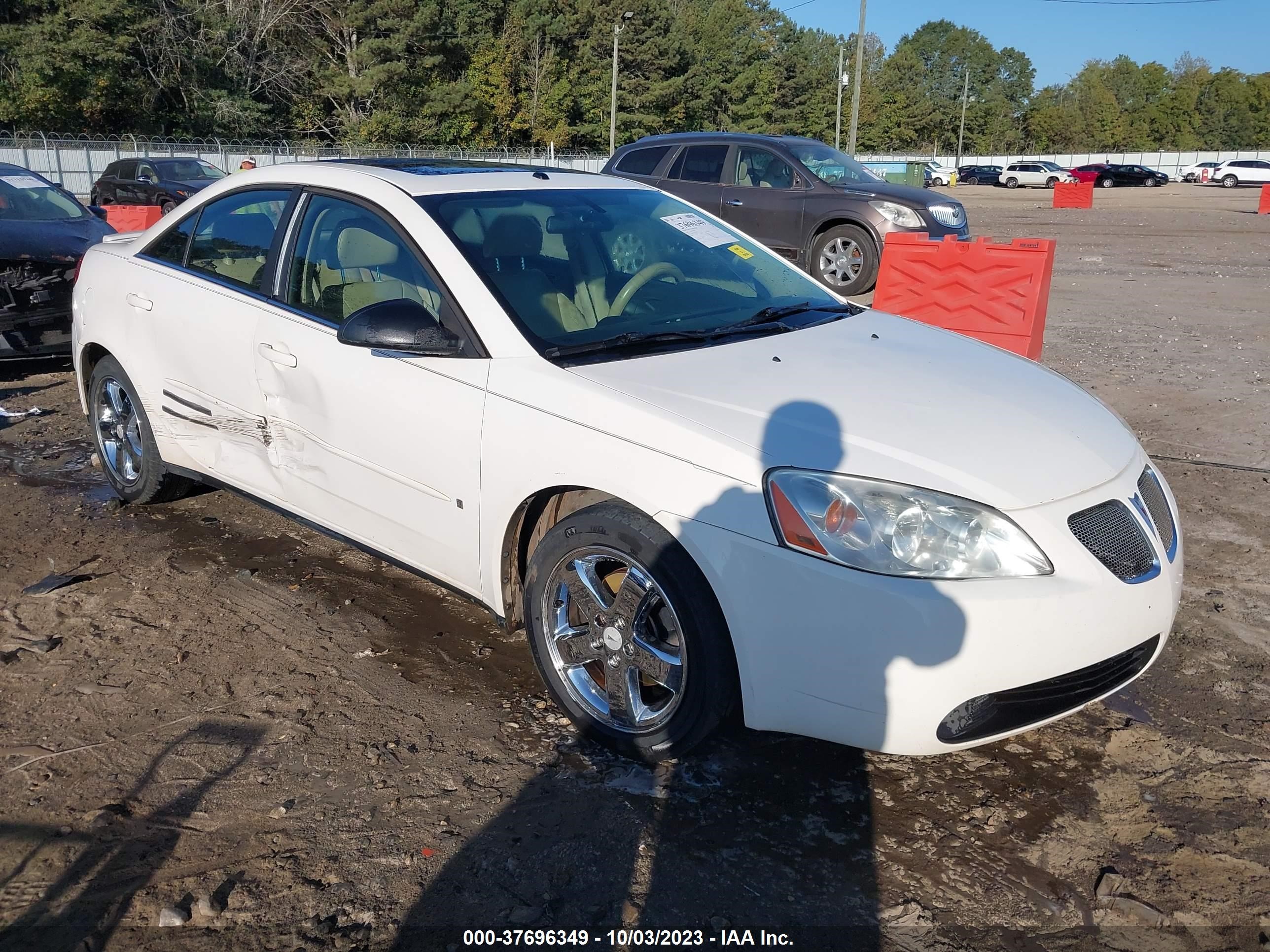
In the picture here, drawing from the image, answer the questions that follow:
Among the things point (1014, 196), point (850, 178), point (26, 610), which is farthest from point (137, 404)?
point (1014, 196)

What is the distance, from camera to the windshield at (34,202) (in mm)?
8828

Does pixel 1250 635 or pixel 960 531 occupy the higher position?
pixel 960 531

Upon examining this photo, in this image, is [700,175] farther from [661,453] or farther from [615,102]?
[615,102]

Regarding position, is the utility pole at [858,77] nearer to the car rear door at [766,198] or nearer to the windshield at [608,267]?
the car rear door at [766,198]

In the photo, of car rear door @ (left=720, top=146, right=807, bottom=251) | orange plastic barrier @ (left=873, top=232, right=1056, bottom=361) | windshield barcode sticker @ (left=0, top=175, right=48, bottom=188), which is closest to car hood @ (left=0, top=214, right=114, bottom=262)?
windshield barcode sticker @ (left=0, top=175, right=48, bottom=188)

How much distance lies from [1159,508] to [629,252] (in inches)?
77.7

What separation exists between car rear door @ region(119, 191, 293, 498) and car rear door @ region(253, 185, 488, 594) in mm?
142

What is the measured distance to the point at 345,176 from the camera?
3967 millimetres

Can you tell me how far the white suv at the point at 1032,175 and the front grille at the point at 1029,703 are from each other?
2448 inches

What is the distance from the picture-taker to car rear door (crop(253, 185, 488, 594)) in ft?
11.0

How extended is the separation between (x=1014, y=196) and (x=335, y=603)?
165ft

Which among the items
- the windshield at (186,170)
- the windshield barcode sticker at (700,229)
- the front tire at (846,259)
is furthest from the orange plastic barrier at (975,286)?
the windshield at (186,170)

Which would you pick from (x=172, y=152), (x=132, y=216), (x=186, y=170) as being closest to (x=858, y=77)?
(x=186, y=170)

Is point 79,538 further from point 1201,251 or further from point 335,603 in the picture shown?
point 1201,251
